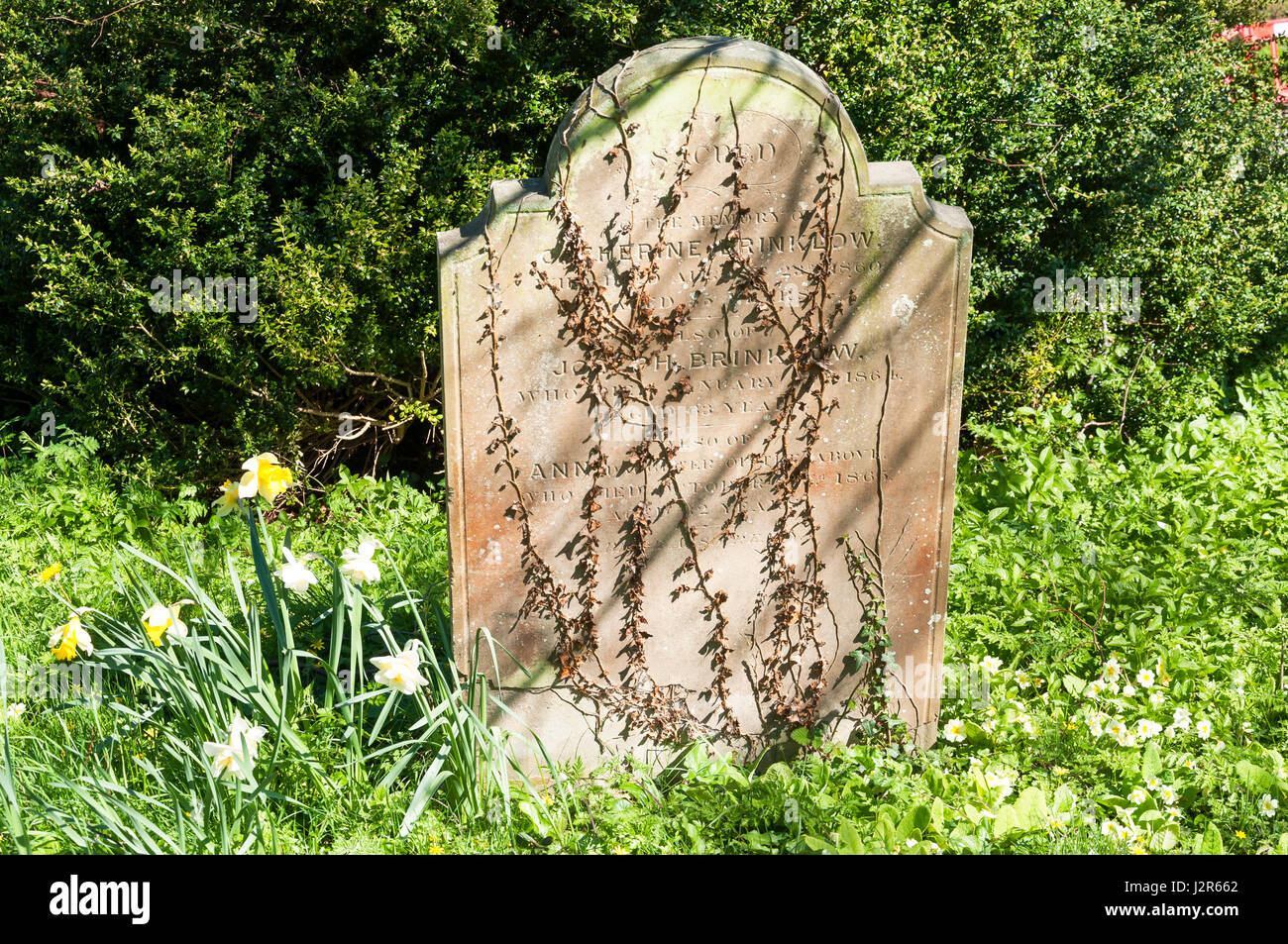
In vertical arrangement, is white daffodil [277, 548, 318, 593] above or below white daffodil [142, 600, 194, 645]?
above

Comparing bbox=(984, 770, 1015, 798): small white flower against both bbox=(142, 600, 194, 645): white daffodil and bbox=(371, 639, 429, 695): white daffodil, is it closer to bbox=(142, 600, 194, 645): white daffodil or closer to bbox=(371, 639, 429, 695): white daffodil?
bbox=(371, 639, 429, 695): white daffodil

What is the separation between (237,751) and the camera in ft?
8.83

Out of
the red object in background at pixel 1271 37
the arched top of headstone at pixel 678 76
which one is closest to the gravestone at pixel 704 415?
the arched top of headstone at pixel 678 76

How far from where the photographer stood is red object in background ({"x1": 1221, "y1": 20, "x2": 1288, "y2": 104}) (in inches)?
299

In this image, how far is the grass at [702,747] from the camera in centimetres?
303

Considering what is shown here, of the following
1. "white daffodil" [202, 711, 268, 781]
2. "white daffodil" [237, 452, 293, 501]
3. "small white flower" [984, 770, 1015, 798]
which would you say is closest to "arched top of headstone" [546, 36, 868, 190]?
"white daffodil" [237, 452, 293, 501]

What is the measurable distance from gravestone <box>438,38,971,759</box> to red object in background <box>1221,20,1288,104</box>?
5.71 meters

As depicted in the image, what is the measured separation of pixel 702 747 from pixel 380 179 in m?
3.13

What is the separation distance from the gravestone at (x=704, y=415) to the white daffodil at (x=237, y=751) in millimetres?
738

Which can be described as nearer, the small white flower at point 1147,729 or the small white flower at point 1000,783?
the small white flower at point 1000,783
